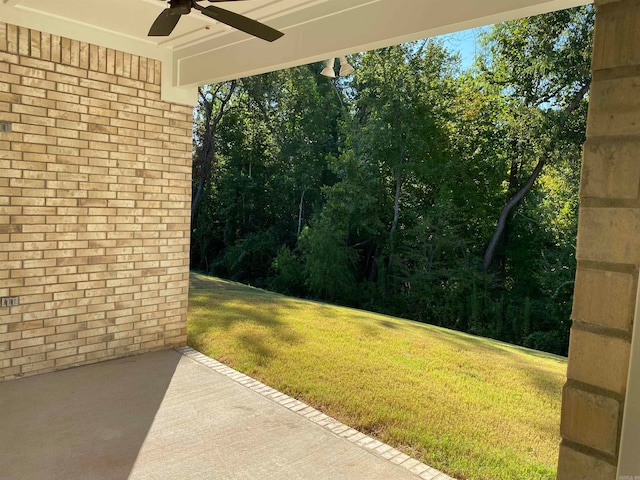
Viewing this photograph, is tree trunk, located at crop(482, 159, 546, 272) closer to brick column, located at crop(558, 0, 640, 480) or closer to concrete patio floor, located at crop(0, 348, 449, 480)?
concrete patio floor, located at crop(0, 348, 449, 480)

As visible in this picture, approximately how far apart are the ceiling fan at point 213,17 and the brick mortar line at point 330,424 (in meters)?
2.55

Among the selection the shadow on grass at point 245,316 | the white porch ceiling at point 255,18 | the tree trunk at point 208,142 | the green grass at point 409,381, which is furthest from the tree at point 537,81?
the white porch ceiling at point 255,18

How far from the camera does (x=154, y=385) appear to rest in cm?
395

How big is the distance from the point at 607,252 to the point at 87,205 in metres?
4.17

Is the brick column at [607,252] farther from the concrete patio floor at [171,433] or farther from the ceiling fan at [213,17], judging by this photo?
the concrete patio floor at [171,433]

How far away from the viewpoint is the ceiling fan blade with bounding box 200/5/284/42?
246 centimetres

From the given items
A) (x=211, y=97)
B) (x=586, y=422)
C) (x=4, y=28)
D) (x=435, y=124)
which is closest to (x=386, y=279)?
(x=435, y=124)

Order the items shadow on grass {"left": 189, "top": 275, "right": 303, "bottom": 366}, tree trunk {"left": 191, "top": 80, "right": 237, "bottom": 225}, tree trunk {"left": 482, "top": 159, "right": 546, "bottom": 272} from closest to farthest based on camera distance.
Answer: shadow on grass {"left": 189, "top": 275, "right": 303, "bottom": 366}
tree trunk {"left": 482, "top": 159, "right": 546, "bottom": 272}
tree trunk {"left": 191, "top": 80, "right": 237, "bottom": 225}

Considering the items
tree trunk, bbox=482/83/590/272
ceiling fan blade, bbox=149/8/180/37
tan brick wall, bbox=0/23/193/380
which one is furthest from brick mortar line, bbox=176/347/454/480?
tree trunk, bbox=482/83/590/272

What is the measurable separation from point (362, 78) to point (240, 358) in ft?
35.4

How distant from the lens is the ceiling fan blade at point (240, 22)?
2.46 metres

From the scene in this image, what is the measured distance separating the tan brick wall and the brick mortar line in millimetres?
824

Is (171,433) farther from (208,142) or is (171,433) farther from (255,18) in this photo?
(208,142)

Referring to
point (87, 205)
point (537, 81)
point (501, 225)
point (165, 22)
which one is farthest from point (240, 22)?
point (537, 81)
